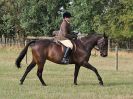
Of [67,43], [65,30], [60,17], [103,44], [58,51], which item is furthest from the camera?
[60,17]

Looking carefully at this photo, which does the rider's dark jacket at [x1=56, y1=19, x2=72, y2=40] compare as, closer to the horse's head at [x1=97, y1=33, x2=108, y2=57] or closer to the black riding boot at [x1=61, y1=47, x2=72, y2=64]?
the black riding boot at [x1=61, y1=47, x2=72, y2=64]

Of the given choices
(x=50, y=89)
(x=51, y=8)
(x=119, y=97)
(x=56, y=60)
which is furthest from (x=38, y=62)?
(x=51, y=8)

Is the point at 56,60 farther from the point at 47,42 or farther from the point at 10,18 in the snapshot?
the point at 10,18

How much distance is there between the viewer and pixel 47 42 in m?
18.3

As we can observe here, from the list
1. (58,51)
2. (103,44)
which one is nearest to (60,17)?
(103,44)

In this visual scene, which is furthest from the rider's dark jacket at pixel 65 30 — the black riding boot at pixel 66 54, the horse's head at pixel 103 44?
the horse's head at pixel 103 44

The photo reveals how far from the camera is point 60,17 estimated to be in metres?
61.9

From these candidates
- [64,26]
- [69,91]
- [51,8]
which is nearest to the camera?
[69,91]

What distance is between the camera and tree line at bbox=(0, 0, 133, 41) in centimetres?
5409

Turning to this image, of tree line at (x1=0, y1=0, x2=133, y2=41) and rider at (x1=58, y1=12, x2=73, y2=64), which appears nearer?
rider at (x1=58, y1=12, x2=73, y2=64)

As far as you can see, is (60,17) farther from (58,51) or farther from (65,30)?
(65,30)

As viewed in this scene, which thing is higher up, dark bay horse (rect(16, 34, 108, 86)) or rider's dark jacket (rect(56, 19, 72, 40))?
rider's dark jacket (rect(56, 19, 72, 40))

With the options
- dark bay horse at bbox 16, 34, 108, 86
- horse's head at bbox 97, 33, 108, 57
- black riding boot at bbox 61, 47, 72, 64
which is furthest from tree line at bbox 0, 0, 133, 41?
black riding boot at bbox 61, 47, 72, 64

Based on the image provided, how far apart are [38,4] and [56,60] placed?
4347cm
